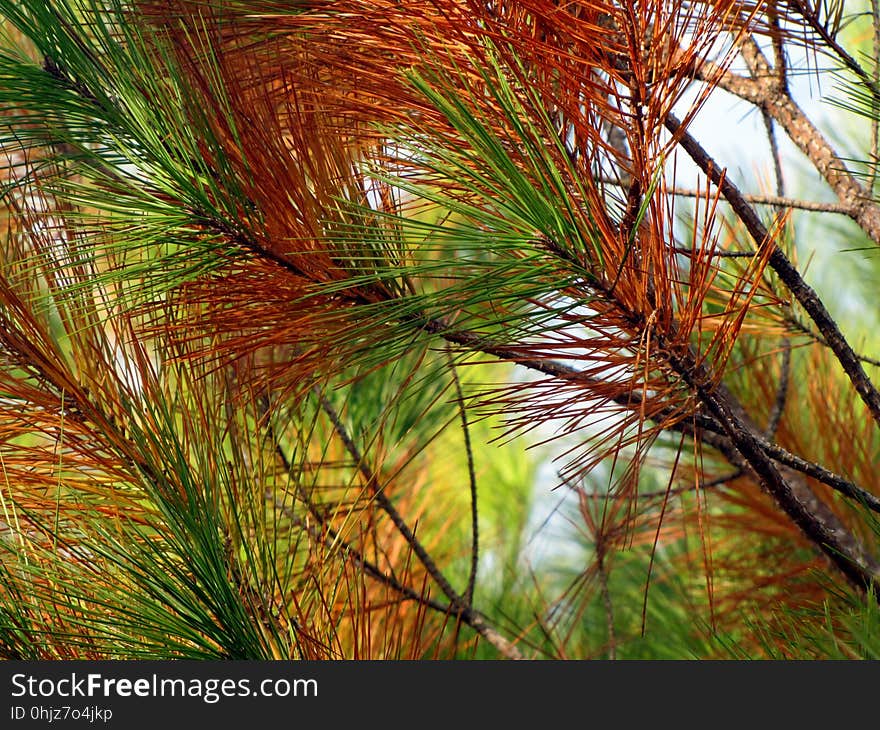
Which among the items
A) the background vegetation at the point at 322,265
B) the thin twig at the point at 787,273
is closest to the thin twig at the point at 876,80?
the background vegetation at the point at 322,265

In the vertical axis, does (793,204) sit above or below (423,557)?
above

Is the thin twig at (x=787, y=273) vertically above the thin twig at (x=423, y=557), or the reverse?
the thin twig at (x=787, y=273)

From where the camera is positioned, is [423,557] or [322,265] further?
[423,557]

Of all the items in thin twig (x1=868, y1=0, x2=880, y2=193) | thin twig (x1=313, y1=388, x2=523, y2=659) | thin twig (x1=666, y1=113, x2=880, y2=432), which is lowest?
thin twig (x1=313, y1=388, x2=523, y2=659)

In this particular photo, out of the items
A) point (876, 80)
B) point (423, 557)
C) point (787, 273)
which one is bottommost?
point (423, 557)

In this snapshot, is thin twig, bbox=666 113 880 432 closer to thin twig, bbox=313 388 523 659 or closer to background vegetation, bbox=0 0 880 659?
background vegetation, bbox=0 0 880 659

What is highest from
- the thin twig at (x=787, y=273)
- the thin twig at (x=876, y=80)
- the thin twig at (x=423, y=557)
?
the thin twig at (x=876, y=80)

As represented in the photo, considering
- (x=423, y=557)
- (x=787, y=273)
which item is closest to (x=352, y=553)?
(x=423, y=557)

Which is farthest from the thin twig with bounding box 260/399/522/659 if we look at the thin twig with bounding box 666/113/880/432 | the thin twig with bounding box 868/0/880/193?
the thin twig with bounding box 868/0/880/193

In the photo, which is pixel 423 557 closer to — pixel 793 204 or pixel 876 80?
pixel 793 204

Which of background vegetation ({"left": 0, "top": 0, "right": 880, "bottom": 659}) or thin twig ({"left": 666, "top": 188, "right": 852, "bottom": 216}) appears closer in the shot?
background vegetation ({"left": 0, "top": 0, "right": 880, "bottom": 659})

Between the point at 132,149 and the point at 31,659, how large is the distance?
A: 28cm

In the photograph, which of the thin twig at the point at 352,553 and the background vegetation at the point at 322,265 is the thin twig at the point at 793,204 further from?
the thin twig at the point at 352,553

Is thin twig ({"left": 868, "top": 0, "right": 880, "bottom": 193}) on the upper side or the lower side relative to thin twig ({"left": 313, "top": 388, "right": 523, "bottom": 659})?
upper
